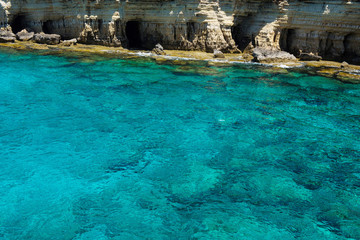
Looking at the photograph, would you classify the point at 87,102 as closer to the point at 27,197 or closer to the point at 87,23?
the point at 27,197

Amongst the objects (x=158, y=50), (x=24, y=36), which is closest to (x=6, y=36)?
(x=24, y=36)

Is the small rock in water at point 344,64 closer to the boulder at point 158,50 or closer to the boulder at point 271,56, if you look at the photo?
the boulder at point 271,56

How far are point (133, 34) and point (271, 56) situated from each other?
12530mm

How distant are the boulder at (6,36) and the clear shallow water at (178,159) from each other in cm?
1146

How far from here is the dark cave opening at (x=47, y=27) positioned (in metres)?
30.3

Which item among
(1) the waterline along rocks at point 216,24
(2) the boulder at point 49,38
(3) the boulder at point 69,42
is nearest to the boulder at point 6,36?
(1) the waterline along rocks at point 216,24

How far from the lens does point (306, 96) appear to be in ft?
56.5

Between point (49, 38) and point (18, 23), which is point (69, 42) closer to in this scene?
point (49, 38)

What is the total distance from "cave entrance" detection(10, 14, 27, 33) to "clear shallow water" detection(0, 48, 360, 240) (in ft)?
47.0

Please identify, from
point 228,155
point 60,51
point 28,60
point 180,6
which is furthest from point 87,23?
point 228,155

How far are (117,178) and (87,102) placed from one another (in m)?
7.09

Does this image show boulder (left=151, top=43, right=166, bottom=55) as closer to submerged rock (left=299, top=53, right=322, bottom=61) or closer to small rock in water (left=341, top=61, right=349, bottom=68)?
submerged rock (left=299, top=53, right=322, bottom=61)

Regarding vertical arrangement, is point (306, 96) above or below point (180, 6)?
below

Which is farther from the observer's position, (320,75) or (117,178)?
(320,75)
